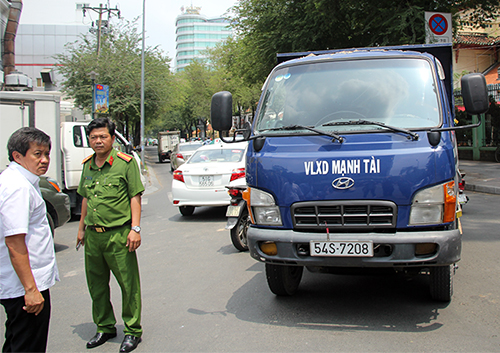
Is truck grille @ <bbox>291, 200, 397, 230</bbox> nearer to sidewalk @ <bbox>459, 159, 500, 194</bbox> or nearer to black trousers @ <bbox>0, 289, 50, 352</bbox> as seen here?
black trousers @ <bbox>0, 289, 50, 352</bbox>

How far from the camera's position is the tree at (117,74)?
33.5m

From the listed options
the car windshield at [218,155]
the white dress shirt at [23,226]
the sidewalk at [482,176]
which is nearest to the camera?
the white dress shirt at [23,226]

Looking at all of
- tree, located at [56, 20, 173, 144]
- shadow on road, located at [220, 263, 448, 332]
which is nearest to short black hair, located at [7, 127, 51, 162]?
shadow on road, located at [220, 263, 448, 332]

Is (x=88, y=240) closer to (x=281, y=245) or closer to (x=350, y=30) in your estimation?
(x=281, y=245)

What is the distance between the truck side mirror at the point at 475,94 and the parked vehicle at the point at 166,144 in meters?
36.2

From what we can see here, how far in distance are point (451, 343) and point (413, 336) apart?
11.5 inches

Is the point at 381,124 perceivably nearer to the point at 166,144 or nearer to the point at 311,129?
the point at 311,129

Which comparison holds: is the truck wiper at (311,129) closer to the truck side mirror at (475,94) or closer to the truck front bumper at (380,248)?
the truck front bumper at (380,248)

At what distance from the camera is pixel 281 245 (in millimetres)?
4277

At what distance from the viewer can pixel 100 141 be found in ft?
13.2

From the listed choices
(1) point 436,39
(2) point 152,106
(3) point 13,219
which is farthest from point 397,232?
(2) point 152,106

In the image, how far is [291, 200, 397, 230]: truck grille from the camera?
406cm

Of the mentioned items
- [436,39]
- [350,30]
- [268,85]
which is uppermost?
[350,30]

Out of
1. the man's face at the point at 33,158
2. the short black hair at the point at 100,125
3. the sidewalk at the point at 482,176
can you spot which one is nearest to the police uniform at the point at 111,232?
the short black hair at the point at 100,125
